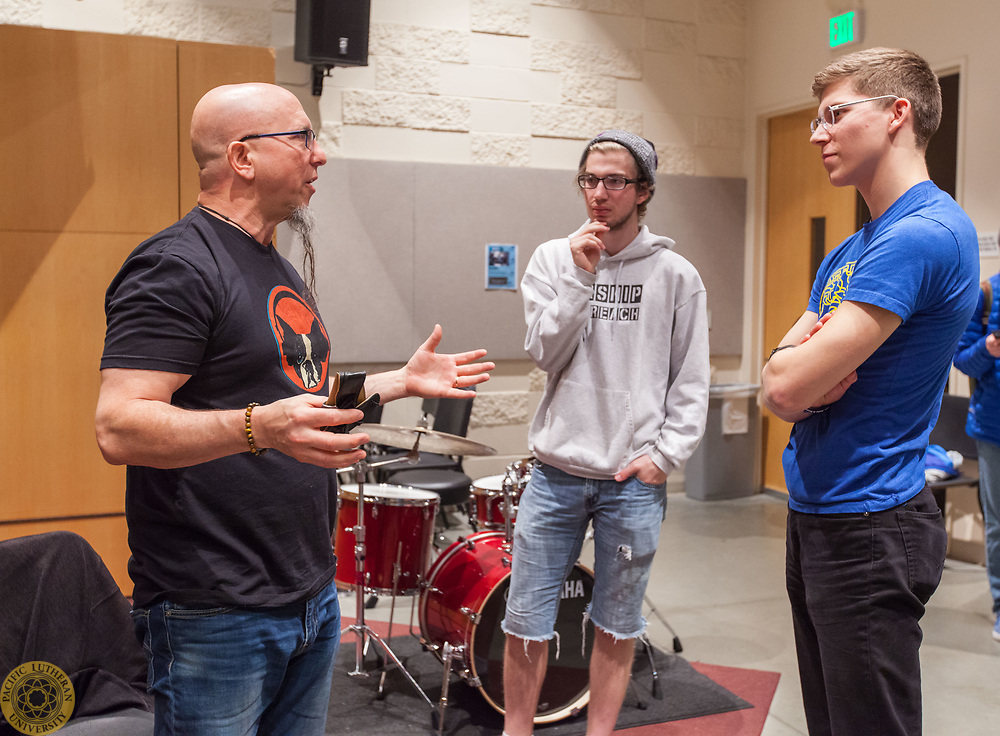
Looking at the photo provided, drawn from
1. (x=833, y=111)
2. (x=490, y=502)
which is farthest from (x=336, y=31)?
(x=833, y=111)

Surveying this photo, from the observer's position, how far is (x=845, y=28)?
560 centimetres

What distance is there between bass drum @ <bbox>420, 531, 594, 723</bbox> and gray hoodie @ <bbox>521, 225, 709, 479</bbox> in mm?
646

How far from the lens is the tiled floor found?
3102mm

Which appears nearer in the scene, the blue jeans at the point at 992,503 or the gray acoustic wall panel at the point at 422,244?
the blue jeans at the point at 992,503

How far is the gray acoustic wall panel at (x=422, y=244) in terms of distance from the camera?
18.2 ft

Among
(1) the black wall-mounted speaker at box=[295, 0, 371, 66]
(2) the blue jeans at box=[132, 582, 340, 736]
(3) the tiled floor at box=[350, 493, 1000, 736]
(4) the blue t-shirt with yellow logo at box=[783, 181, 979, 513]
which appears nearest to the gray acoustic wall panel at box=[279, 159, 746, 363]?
(1) the black wall-mounted speaker at box=[295, 0, 371, 66]

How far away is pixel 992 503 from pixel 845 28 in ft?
11.1

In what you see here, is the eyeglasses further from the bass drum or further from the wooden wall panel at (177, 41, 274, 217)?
the wooden wall panel at (177, 41, 274, 217)

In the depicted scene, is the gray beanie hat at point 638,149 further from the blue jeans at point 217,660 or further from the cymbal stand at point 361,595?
the blue jeans at point 217,660

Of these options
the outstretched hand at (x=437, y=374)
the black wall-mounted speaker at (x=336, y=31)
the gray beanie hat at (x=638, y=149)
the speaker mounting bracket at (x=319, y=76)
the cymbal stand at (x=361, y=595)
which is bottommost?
the cymbal stand at (x=361, y=595)

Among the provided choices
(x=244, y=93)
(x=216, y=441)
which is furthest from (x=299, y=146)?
(x=216, y=441)

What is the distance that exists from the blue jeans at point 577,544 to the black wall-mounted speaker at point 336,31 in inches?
133

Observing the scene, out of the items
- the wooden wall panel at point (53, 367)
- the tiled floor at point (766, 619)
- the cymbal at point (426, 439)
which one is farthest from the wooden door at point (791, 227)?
the wooden wall panel at point (53, 367)

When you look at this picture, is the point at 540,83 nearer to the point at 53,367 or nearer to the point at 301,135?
the point at 53,367
